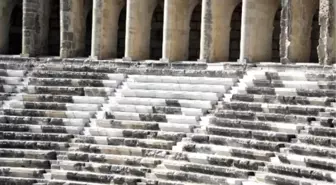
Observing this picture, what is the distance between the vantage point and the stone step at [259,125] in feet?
50.8

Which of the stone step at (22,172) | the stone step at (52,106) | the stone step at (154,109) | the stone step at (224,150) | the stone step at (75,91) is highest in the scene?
the stone step at (75,91)

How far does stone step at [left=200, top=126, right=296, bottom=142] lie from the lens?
15383 mm

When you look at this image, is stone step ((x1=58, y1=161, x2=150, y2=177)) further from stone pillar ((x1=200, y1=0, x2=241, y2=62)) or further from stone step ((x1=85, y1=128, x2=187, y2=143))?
stone pillar ((x1=200, y1=0, x2=241, y2=62))

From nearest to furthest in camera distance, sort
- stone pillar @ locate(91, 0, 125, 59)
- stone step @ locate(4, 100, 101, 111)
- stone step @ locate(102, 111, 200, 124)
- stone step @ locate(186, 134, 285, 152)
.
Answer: stone step @ locate(186, 134, 285, 152)
stone step @ locate(102, 111, 200, 124)
stone step @ locate(4, 100, 101, 111)
stone pillar @ locate(91, 0, 125, 59)

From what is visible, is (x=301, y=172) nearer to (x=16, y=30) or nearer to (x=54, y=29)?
(x=54, y=29)

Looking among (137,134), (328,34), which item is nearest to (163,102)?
(137,134)

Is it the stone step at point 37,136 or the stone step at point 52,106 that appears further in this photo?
the stone step at point 52,106

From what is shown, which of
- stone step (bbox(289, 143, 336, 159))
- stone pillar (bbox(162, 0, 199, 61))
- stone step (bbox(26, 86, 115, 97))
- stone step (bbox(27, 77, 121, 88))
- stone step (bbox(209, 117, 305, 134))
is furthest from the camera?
stone pillar (bbox(162, 0, 199, 61))

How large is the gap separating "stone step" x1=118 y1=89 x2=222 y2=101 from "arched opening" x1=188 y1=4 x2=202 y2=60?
10.3 feet

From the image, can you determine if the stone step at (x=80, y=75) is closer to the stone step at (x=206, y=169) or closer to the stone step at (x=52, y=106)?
the stone step at (x=52, y=106)

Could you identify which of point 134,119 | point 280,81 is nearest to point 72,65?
point 134,119

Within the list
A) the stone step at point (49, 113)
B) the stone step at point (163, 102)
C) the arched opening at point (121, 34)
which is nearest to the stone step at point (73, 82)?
the stone step at point (163, 102)

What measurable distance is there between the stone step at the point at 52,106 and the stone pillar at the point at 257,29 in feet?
14.0

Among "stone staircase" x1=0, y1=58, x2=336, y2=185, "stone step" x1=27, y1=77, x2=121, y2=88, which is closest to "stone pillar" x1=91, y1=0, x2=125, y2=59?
"stone staircase" x1=0, y1=58, x2=336, y2=185
